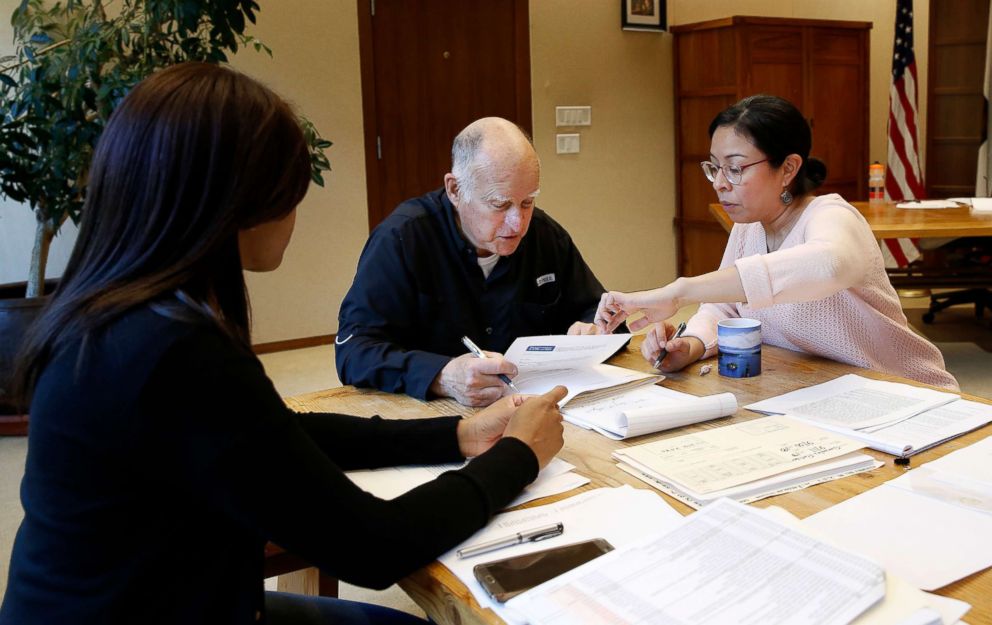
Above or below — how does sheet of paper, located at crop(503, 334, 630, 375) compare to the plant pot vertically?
above

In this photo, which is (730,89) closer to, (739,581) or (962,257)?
(962,257)

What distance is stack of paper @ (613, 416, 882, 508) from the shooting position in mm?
1204

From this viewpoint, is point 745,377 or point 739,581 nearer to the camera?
point 739,581

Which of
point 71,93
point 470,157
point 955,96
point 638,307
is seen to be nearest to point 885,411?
point 638,307

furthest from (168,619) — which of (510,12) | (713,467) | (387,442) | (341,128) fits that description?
(510,12)

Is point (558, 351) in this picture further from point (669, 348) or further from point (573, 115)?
point (573, 115)

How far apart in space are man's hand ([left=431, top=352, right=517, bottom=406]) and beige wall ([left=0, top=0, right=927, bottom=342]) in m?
3.12

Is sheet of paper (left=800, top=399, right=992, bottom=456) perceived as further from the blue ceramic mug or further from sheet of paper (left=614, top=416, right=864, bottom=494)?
the blue ceramic mug

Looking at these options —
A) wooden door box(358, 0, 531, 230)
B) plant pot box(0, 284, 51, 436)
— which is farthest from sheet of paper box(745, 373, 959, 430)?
wooden door box(358, 0, 531, 230)

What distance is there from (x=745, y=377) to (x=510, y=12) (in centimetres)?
451

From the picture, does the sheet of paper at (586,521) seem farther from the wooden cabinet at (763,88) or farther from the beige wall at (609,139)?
the wooden cabinet at (763,88)

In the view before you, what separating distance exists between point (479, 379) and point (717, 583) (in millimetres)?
814

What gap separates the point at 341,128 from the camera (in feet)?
17.2

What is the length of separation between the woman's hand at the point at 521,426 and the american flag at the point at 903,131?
5740 mm
